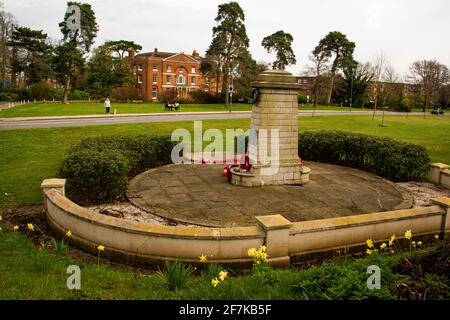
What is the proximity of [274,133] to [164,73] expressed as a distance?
2756 inches

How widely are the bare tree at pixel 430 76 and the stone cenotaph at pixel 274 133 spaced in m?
73.5

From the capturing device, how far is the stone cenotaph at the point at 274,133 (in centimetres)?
1066

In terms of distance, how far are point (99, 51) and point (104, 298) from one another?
72.6 meters

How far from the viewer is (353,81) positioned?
7225 centimetres

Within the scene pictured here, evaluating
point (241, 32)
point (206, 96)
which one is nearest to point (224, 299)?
point (241, 32)

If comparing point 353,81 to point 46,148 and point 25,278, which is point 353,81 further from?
point 25,278

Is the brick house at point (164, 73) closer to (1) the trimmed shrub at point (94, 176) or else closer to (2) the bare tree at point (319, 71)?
(2) the bare tree at point (319, 71)

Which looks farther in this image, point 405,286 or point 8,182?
point 8,182

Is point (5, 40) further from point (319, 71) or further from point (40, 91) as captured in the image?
point (319, 71)

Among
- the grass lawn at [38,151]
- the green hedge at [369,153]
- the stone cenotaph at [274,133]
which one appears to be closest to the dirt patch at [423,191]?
the green hedge at [369,153]

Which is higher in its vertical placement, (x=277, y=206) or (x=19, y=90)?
(x=19, y=90)

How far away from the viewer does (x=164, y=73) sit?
77.2 metres

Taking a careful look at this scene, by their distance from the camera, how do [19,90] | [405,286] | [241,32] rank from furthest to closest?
[19,90] < [241,32] < [405,286]
